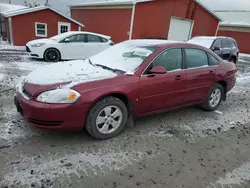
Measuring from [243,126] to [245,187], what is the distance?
6.60 ft

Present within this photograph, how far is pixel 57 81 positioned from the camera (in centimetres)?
305

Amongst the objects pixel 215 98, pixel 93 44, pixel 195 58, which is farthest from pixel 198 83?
pixel 93 44

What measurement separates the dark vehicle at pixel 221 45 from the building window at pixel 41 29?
409 inches

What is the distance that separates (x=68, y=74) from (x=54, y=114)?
29.4 inches

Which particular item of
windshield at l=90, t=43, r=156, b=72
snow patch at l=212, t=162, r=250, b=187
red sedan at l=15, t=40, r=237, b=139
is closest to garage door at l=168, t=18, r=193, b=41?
red sedan at l=15, t=40, r=237, b=139

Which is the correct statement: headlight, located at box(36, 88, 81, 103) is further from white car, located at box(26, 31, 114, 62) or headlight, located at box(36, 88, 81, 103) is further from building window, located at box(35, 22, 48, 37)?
building window, located at box(35, 22, 48, 37)

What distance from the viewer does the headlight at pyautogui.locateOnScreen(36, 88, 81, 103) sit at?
2.84 m

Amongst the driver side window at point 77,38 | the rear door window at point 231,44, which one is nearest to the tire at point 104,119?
the driver side window at point 77,38

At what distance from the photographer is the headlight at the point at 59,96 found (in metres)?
2.84

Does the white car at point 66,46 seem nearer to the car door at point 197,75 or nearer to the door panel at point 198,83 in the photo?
the car door at point 197,75

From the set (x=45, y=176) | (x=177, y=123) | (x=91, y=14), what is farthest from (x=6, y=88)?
(x=91, y=14)

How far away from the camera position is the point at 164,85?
12.1 ft

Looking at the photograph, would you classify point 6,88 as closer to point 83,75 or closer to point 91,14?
point 83,75

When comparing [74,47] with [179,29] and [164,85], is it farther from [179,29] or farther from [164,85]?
[179,29]
